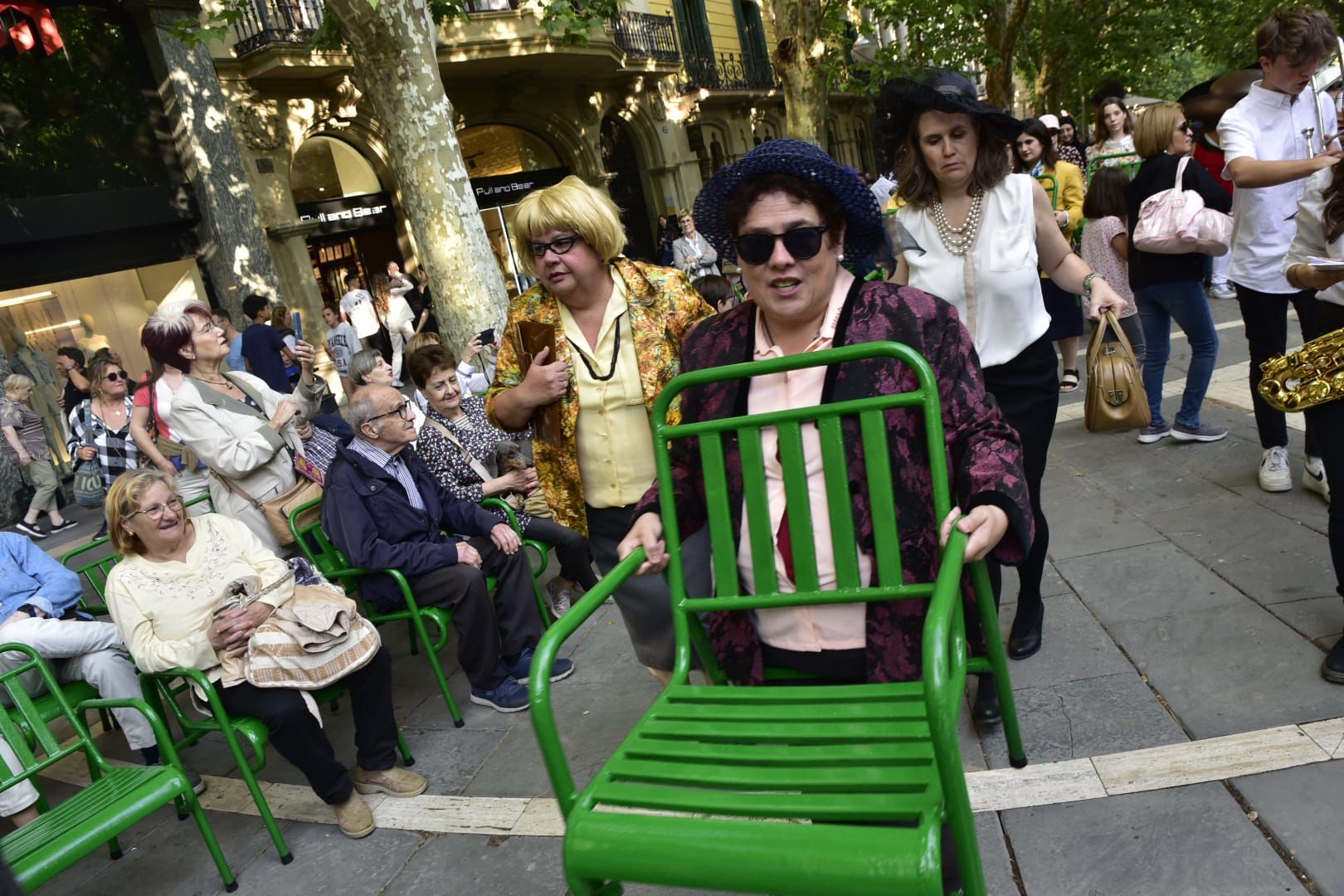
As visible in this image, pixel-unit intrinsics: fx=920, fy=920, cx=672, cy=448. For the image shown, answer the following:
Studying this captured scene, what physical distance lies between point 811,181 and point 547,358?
1063 mm

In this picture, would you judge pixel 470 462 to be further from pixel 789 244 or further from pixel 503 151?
pixel 503 151

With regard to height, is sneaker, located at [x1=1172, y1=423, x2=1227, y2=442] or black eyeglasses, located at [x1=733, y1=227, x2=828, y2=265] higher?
black eyeglasses, located at [x1=733, y1=227, x2=828, y2=265]

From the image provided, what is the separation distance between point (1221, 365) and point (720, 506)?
5669 millimetres

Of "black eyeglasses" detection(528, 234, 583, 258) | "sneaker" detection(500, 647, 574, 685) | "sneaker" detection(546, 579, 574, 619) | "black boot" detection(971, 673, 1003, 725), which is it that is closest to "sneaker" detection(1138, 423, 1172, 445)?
"black boot" detection(971, 673, 1003, 725)

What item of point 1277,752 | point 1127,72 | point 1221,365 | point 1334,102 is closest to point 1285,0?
point 1127,72

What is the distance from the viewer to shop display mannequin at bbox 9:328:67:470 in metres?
10.4

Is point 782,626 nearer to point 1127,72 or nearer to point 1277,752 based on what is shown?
point 1277,752

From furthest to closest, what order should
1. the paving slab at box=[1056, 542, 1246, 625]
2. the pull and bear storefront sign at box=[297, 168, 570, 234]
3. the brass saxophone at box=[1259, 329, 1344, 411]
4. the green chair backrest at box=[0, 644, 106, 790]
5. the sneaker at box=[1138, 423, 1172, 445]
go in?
the pull and bear storefront sign at box=[297, 168, 570, 234] < the sneaker at box=[1138, 423, 1172, 445] < the paving slab at box=[1056, 542, 1246, 625] < the green chair backrest at box=[0, 644, 106, 790] < the brass saxophone at box=[1259, 329, 1344, 411]

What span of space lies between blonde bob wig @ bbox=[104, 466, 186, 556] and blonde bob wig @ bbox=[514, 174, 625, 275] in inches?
65.1

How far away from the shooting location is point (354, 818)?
299cm

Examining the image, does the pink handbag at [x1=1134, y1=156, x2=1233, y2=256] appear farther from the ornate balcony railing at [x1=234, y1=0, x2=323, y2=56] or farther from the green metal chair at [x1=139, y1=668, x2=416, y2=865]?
the ornate balcony railing at [x1=234, y1=0, x2=323, y2=56]

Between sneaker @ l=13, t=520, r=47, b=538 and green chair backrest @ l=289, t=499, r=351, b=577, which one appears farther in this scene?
sneaker @ l=13, t=520, r=47, b=538

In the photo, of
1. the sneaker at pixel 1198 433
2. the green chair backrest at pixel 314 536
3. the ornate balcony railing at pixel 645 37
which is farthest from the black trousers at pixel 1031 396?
the ornate balcony railing at pixel 645 37

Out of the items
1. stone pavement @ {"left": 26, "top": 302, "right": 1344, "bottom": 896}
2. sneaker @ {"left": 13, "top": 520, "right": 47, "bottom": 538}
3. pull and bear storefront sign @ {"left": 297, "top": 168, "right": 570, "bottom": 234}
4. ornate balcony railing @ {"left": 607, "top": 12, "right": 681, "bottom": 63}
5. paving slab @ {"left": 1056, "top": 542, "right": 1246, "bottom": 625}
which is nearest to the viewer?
stone pavement @ {"left": 26, "top": 302, "right": 1344, "bottom": 896}
